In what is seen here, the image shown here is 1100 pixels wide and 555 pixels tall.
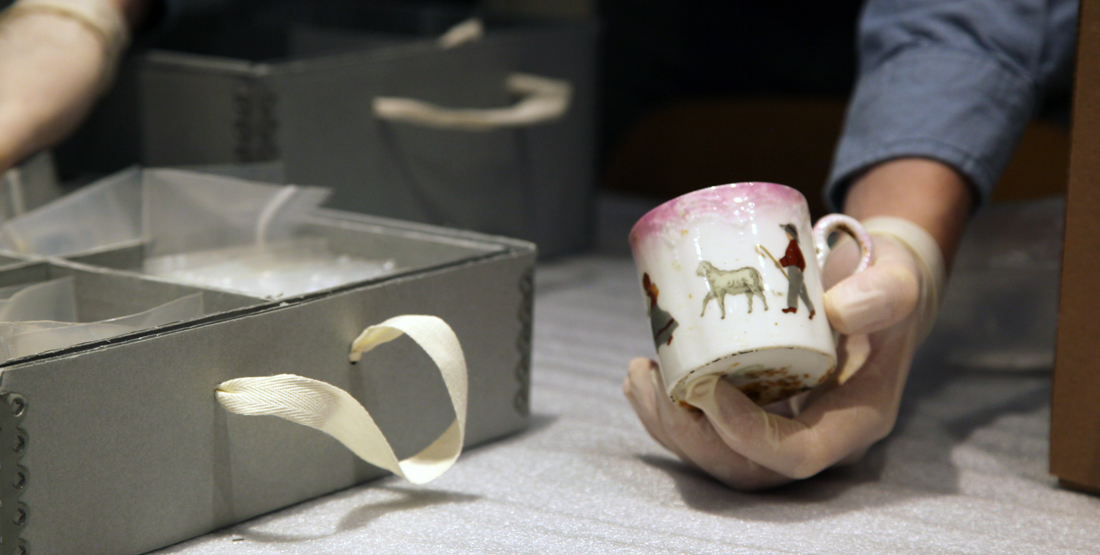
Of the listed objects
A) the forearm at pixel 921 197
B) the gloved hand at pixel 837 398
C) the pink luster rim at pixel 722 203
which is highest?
the pink luster rim at pixel 722 203

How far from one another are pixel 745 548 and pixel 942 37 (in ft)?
1.52

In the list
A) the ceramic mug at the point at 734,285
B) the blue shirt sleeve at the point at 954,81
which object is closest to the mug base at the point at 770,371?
the ceramic mug at the point at 734,285

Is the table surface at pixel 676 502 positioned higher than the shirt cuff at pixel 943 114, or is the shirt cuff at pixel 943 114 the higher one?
the shirt cuff at pixel 943 114

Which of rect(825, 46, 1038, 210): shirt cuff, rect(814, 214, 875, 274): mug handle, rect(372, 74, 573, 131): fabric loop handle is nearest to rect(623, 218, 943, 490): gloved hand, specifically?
rect(814, 214, 875, 274): mug handle

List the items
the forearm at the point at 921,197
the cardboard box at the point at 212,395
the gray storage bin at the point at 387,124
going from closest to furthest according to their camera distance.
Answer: the cardboard box at the point at 212,395 → the forearm at the point at 921,197 → the gray storage bin at the point at 387,124

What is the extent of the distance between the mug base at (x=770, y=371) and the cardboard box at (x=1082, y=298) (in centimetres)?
16

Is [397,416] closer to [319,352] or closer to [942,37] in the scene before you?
[319,352]

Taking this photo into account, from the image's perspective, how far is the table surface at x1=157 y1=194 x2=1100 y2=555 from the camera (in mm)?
544

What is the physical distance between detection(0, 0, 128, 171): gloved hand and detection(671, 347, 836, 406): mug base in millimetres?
564

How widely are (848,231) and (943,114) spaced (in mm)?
218

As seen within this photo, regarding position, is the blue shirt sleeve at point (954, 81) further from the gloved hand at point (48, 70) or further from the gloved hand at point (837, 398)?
the gloved hand at point (48, 70)

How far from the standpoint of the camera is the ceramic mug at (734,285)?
1.69 feet

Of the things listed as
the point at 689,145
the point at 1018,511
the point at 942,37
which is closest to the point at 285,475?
the point at 1018,511

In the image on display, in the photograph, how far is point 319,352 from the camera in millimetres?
581
